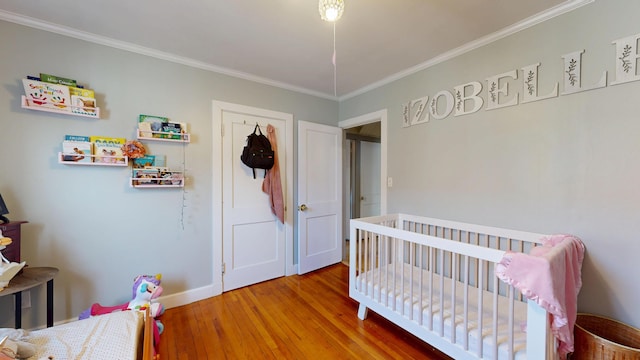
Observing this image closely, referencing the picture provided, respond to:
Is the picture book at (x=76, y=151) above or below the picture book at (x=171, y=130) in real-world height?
below

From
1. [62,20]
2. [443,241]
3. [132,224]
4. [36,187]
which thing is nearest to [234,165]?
[132,224]

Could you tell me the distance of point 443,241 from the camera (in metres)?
1.50

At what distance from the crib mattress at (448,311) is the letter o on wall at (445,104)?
1437 mm

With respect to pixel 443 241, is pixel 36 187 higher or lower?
higher

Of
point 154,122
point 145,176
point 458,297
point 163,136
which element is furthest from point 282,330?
point 154,122

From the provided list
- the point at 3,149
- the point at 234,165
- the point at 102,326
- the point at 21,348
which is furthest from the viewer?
the point at 234,165

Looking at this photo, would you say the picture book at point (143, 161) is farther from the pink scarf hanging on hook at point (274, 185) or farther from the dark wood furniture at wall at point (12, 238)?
the pink scarf hanging on hook at point (274, 185)

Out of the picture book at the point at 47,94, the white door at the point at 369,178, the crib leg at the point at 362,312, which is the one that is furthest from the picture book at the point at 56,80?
the white door at the point at 369,178

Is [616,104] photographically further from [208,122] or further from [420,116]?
[208,122]

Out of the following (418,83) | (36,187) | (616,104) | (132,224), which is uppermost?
(418,83)

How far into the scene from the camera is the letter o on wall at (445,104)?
7.16 ft

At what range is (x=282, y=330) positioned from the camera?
6.32 feet

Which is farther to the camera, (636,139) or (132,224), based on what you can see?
(132,224)

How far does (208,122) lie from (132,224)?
1.15m
